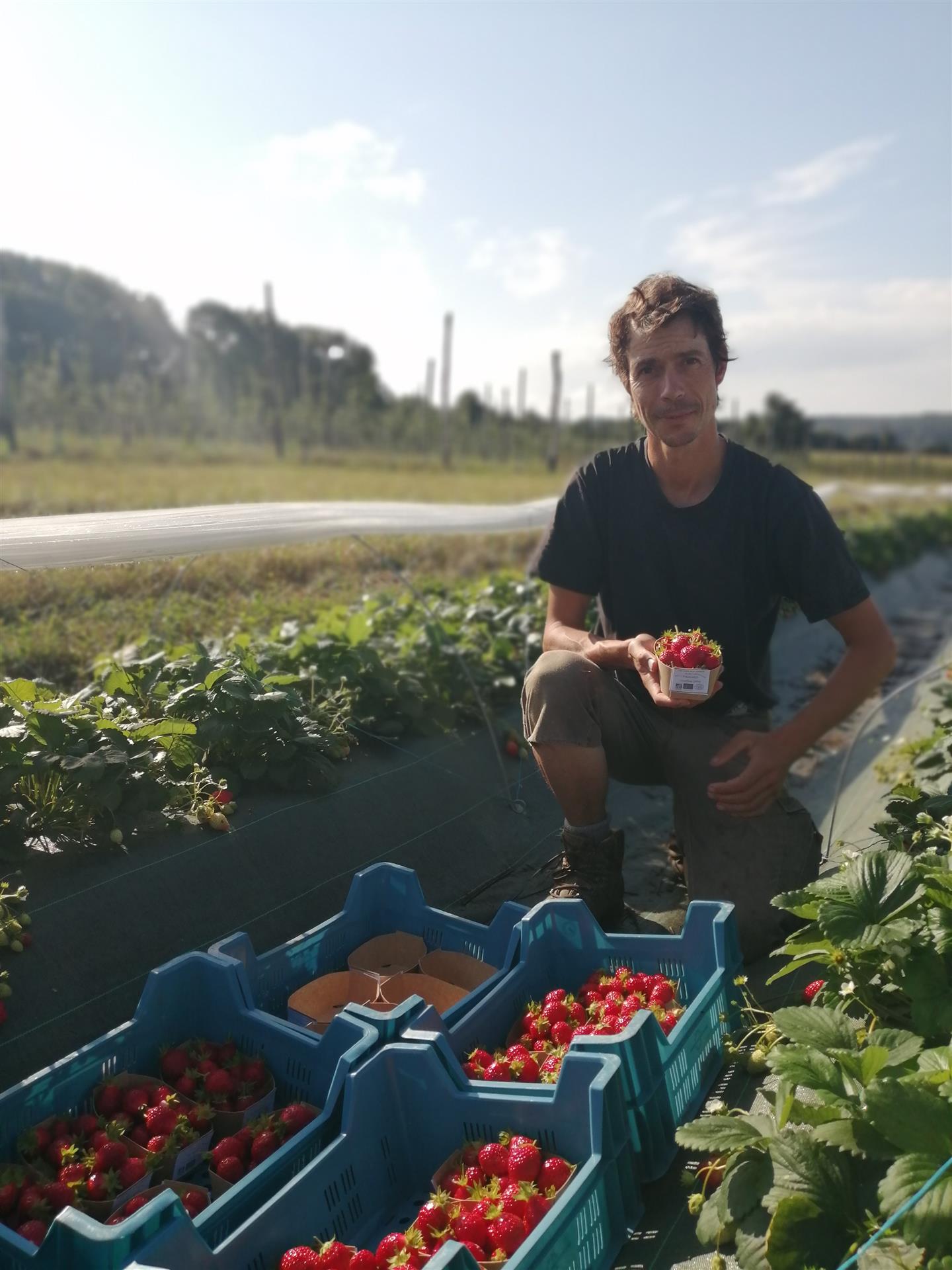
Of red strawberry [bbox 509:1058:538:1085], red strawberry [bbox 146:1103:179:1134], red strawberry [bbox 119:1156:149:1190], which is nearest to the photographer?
red strawberry [bbox 119:1156:149:1190]

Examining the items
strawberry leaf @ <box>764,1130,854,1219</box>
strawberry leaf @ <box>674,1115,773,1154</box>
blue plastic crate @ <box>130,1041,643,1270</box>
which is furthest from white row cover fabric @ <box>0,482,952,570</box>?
strawberry leaf @ <box>764,1130,854,1219</box>

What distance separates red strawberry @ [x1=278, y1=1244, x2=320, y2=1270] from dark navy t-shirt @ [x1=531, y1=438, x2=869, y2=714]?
1873 mm

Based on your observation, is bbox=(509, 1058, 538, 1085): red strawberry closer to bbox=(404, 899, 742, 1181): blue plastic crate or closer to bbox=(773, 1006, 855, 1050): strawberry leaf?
bbox=(404, 899, 742, 1181): blue plastic crate

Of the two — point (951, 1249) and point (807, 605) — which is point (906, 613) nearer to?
point (807, 605)

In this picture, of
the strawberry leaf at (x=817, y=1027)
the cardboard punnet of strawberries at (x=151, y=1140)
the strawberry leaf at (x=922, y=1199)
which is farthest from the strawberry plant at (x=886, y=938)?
the cardboard punnet of strawberries at (x=151, y=1140)

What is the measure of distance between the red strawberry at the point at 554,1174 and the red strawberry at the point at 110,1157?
802mm

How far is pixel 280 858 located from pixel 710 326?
2021 mm

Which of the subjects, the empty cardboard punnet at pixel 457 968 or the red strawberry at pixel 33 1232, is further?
the empty cardboard punnet at pixel 457 968

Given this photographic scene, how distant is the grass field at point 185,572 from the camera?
16.1 ft

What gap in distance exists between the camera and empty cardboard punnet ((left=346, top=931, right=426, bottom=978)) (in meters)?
2.73

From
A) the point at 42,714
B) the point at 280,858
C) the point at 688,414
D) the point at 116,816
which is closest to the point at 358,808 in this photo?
the point at 280,858

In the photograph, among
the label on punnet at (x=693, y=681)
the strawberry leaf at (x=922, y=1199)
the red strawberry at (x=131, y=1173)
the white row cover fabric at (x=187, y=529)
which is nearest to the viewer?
the strawberry leaf at (x=922, y=1199)

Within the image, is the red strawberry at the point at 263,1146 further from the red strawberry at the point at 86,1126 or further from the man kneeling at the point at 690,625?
the man kneeling at the point at 690,625

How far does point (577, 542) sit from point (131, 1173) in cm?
207
